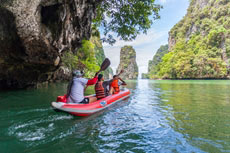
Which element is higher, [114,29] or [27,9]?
[114,29]

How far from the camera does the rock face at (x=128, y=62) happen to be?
122 meters

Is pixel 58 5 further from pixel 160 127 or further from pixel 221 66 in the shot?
pixel 221 66

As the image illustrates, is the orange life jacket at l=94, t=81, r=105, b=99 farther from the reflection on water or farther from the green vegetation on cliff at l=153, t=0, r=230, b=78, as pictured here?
the green vegetation on cliff at l=153, t=0, r=230, b=78

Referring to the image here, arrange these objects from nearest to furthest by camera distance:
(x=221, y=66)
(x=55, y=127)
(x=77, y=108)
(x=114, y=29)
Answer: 1. (x=55, y=127)
2. (x=77, y=108)
3. (x=114, y=29)
4. (x=221, y=66)

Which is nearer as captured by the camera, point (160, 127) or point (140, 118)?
point (160, 127)

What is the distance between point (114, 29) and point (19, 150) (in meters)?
7.95

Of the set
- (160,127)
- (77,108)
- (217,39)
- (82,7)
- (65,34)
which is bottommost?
(160,127)

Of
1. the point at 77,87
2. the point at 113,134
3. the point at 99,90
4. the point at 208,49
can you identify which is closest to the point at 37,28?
the point at 77,87

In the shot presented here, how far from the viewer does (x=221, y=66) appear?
130 feet

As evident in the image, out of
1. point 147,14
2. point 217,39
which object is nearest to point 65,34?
point 147,14

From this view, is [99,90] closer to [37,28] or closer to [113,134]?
[113,134]

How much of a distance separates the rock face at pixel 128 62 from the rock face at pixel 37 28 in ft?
370

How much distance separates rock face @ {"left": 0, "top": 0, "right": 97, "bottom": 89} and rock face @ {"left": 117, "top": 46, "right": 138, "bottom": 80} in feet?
370

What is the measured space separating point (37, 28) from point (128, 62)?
11949 cm
